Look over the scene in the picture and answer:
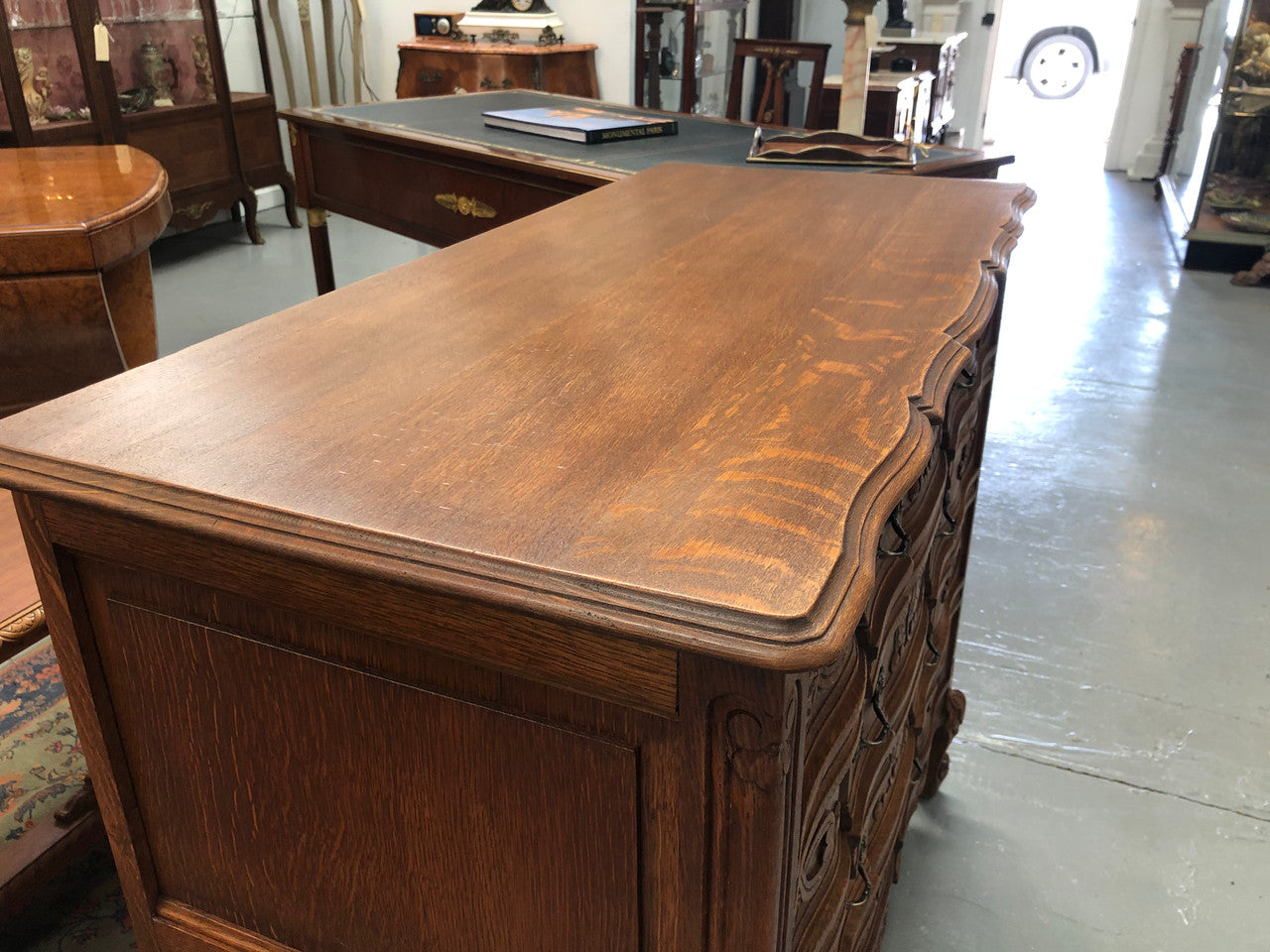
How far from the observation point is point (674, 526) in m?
0.61

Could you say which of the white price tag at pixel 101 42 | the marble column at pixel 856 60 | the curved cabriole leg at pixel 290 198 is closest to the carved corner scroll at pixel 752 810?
the marble column at pixel 856 60

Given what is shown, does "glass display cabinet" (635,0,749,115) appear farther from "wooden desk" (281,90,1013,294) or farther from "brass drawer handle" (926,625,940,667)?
"brass drawer handle" (926,625,940,667)

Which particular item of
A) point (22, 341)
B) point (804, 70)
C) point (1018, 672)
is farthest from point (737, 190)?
point (804, 70)

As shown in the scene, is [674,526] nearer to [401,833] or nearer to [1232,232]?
[401,833]

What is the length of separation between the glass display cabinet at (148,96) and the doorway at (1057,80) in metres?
4.96

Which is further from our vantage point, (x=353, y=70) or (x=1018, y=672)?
(x=353, y=70)

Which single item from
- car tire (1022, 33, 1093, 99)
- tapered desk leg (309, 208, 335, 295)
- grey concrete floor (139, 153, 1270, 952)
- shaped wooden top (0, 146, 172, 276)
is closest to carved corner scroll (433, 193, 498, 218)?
shaped wooden top (0, 146, 172, 276)

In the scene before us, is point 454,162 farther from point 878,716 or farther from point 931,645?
point 878,716

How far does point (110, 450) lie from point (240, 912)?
1.50 ft

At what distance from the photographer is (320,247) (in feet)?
10.5

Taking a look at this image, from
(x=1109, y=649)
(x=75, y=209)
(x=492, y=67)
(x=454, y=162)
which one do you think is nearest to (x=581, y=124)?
(x=454, y=162)

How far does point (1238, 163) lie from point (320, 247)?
4.23 meters

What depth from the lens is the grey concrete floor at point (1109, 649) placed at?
1.59 metres

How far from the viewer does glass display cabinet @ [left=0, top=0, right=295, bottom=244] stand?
4074 mm
